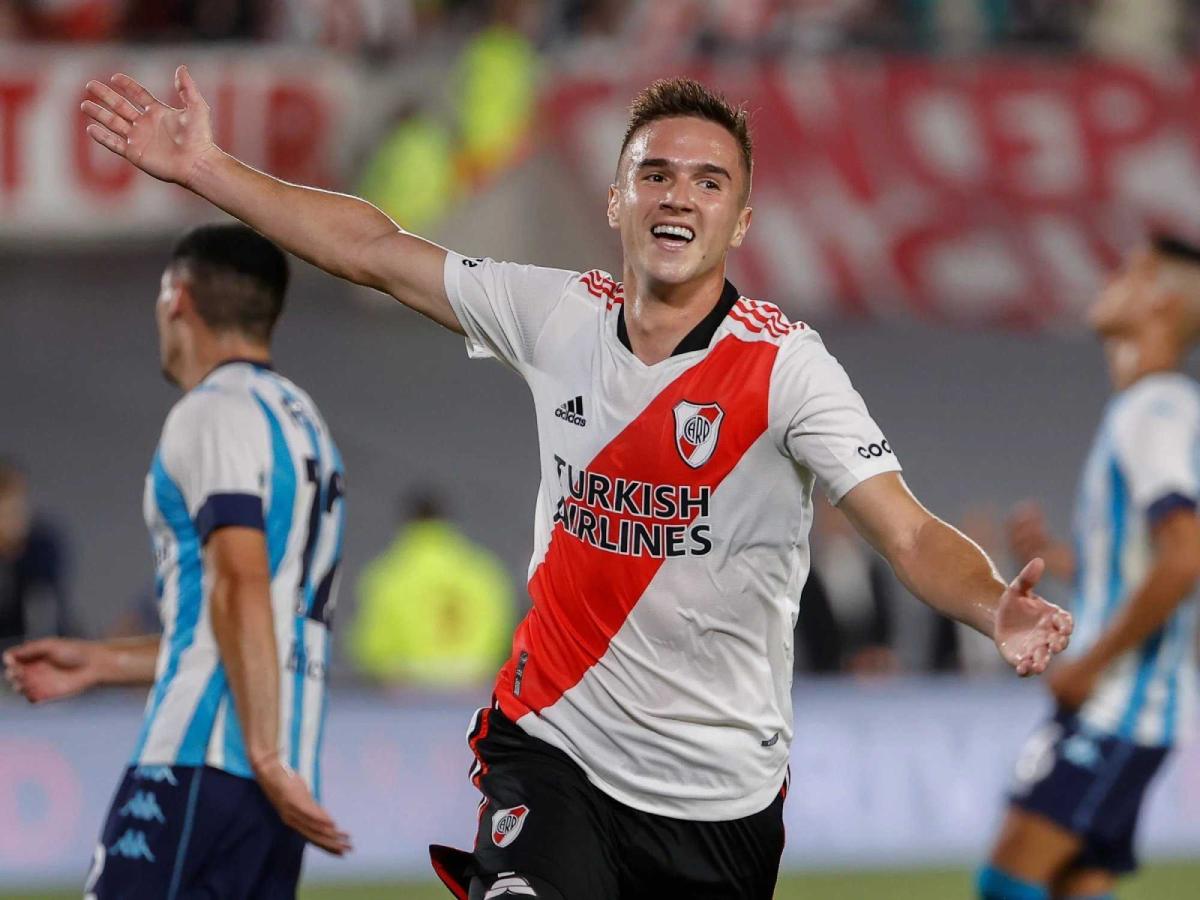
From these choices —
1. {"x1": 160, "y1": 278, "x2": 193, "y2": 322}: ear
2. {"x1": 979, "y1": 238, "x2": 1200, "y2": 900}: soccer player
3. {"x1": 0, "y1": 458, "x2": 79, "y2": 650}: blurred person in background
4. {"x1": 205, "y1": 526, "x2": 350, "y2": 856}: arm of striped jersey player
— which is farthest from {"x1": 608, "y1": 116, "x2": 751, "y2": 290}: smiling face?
{"x1": 0, "y1": 458, "x2": 79, "y2": 650}: blurred person in background

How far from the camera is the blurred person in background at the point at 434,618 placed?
469 inches

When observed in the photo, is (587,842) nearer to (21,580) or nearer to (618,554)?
(618,554)

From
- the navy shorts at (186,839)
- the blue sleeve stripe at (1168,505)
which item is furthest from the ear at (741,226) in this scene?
the blue sleeve stripe at (1168,505)

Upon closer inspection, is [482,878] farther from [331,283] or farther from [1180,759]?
[331,283]

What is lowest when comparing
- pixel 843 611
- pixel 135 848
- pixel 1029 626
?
pixel 135 848

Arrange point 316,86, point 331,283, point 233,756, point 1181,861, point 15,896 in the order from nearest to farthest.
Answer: point 233,756 → point 15,896 → point 1181,861 → point 316,86 → point 331,283

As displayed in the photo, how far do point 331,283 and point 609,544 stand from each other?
455 inches

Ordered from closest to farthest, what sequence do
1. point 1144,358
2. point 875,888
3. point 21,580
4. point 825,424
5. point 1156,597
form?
point 825,424 < point 1156,597 < point 1144,358 < point 875,888 < point 21,580

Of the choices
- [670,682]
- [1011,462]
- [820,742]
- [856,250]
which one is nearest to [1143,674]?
[670,682]

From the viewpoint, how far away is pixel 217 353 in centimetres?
520

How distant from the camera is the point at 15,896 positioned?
9109mm

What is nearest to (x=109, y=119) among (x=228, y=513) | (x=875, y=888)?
(x=228, y=513)

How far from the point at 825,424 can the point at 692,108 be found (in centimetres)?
79

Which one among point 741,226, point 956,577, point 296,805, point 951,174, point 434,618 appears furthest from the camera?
point 951,174
